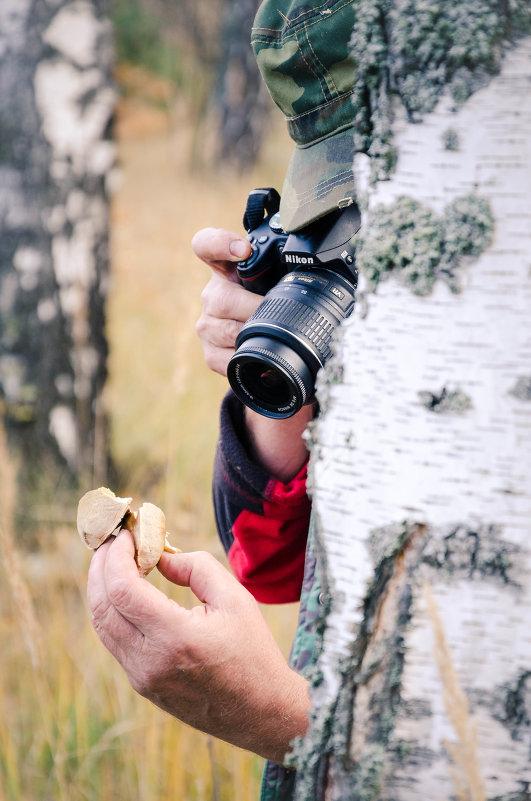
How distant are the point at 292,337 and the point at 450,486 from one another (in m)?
0.40

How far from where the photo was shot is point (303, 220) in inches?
34.5

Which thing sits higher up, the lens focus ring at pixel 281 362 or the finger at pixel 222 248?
the finger at pixel 222 248

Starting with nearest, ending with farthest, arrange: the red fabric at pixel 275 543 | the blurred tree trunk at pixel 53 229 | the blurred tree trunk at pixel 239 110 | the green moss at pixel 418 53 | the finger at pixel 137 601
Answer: the green moss at pixel 418 53 < the finger at pixel 137 601 < the red fabric at pixel 275 543 < the blurred tree trunk at pixel 53 229 < the blurred tree trunk at pixel 239 110

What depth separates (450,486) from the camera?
0.45 m

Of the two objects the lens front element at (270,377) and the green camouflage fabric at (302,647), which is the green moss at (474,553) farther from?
the lens front element at (270,377)

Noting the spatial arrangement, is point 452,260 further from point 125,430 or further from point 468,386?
point 125,430

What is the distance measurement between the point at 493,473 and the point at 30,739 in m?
1.27

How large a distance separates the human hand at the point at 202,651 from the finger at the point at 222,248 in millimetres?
509

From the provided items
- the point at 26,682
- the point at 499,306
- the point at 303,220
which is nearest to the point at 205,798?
the point at 26,682

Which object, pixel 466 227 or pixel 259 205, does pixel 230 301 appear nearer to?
pixel 259 205

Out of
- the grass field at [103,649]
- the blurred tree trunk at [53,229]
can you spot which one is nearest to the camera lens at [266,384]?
the grass field at [103,649]

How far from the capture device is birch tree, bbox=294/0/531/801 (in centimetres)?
44

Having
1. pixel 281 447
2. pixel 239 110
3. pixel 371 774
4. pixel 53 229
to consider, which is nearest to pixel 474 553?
pixel 371 774

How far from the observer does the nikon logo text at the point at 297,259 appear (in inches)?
35.5
